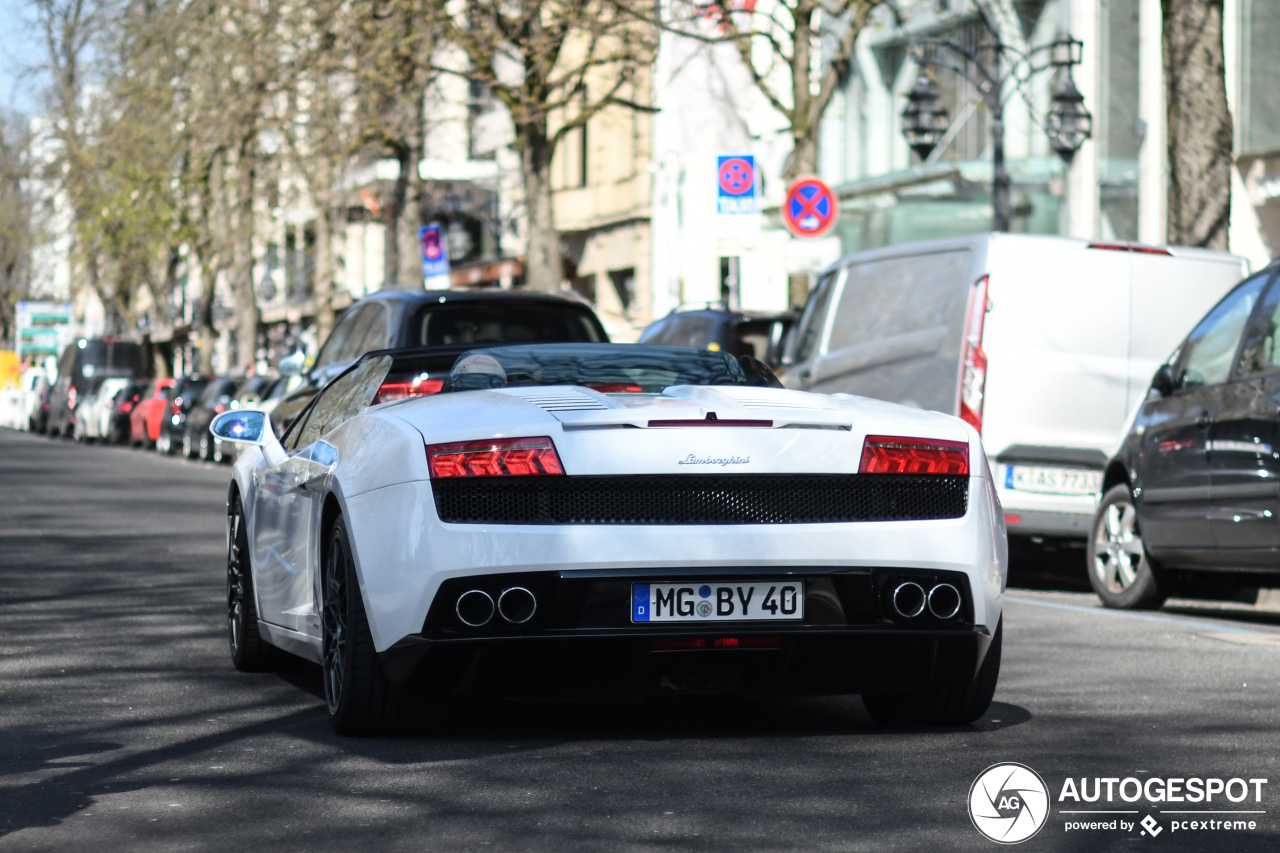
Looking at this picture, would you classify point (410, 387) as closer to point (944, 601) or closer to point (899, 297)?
point (944, 601)

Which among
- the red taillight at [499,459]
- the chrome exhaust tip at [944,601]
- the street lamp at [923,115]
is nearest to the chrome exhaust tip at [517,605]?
the red taillight at [499,459]

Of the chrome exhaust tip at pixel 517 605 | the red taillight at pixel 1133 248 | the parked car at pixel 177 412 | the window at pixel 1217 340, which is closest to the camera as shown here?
the chrome exhaust tip at pixel 517 605

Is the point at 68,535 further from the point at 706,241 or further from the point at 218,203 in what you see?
the point at 218,203

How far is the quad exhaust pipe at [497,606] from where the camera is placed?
634cm

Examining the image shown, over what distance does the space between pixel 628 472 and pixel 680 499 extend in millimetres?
177

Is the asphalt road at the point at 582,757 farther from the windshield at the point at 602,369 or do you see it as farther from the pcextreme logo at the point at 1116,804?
the windshield at the point at 602,369

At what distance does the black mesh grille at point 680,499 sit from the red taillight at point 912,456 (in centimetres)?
3

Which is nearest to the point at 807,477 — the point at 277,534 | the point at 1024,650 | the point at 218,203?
the point at 277,534

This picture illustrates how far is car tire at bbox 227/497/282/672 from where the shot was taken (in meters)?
8.62

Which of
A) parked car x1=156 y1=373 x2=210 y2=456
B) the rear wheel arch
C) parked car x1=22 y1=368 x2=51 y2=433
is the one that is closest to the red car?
parked car x1=156 y1=373 x2=210 y2=456

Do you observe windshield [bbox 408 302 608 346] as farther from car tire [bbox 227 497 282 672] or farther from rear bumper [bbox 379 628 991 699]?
rear bumper [bbox 379 628 991 699]

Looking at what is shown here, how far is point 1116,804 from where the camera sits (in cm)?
574

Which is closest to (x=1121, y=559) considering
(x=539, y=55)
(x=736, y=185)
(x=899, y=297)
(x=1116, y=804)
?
(x=899, y=297)

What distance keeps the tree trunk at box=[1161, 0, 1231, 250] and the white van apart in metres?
2.94
